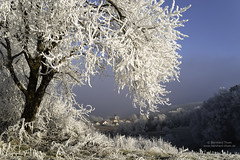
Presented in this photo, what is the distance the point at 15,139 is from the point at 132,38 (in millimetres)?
4267

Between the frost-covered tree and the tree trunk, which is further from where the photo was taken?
the tree trunk

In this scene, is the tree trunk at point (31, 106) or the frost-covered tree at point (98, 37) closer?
the frost-covered tree at point (98, 37)

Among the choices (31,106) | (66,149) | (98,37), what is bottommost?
(66,149)

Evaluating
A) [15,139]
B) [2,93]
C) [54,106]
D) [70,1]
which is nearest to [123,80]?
[70,1]

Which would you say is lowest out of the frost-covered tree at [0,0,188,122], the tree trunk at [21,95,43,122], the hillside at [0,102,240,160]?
the hillside at [0,102,240,160]

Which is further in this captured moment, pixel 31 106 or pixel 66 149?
pixel 31 106

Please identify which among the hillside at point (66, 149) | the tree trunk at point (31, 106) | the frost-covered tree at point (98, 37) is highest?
the frost-covered tree at point (98, 37)

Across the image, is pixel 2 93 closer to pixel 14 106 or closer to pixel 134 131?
pixel 14 106

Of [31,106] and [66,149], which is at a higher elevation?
[31,106]

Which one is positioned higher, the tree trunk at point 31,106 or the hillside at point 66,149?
the tree trunk at point 31,106

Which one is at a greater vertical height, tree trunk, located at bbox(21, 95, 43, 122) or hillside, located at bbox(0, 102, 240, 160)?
tree trunk, located at bbox(21, 95, 43, 122)

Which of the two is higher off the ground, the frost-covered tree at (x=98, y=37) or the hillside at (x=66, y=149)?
the frost-covered tree at (x=98, y=37)

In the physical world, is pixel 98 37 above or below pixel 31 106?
above

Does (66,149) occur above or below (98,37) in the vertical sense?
below
